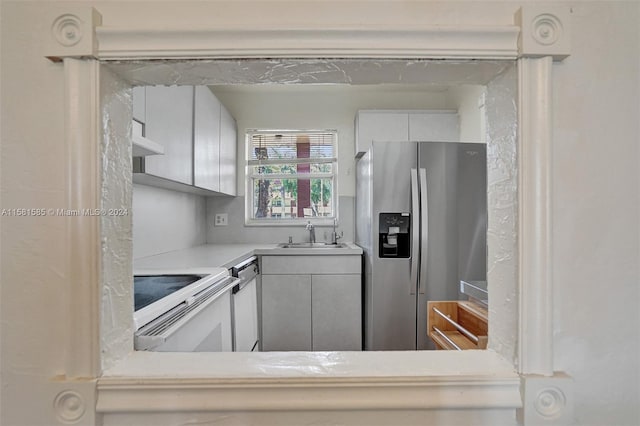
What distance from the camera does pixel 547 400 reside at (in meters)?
0.47

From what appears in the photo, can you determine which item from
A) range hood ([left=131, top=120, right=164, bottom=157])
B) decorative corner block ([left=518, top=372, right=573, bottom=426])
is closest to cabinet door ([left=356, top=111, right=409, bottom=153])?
range hood ([left=131, top=120, right=164, bottom=157])

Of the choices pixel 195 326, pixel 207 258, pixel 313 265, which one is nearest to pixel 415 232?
pixel 313 265

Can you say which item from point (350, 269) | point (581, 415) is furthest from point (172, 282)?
point (350, 269)

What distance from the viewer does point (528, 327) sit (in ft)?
1.54

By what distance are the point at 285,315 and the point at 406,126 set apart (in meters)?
1.92

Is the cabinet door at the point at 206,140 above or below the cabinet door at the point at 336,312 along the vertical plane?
above

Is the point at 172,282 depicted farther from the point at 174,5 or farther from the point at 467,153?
the point at 467,153

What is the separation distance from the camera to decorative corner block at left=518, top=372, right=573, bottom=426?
463 mm

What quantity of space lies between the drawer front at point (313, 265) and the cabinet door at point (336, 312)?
0.18 feet

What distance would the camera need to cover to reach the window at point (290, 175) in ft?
9.96

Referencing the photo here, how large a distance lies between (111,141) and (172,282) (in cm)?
82

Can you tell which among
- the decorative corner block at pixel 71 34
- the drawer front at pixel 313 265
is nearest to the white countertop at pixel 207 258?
the drawer front at pixel 313 265

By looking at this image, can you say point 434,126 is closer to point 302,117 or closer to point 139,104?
point 302,117

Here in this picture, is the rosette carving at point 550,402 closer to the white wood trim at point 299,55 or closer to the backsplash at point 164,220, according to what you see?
the white wood trim at point 299,55
